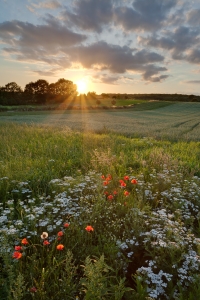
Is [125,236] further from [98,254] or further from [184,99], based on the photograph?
[184,99]

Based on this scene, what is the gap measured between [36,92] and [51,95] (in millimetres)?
8595

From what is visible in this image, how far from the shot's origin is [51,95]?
78438 millimetres

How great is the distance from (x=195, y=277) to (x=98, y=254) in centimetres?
128

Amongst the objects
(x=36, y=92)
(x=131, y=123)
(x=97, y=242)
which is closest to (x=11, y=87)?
(x=36, y=92)

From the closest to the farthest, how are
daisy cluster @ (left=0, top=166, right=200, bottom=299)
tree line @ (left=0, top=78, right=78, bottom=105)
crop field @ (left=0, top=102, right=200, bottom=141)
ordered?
1. daisy cluster @ (left=0, top=166, right=200, bottom=299)
2. crop field @ (left=0, top=102, right=200, bottom=141)
3. tree line @ (left=0, top=78, right=78, bottom=105)

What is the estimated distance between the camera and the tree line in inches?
2712

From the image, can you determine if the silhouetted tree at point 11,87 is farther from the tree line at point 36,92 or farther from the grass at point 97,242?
the grass at point 97,242

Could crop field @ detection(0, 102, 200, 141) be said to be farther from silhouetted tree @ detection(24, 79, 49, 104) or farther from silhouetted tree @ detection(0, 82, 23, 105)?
silhouetted tree @ detection(24, 79, 49, 104)

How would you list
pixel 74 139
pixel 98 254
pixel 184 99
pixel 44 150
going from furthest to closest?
pixel 184 99
pixel 74 139
pixel 44 150
pixel 98 254

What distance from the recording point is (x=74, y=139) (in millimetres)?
10672

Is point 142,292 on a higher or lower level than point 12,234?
lower

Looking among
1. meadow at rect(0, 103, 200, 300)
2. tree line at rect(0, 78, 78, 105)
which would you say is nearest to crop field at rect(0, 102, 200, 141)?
meadow at rect(0, 103, 200, 300)

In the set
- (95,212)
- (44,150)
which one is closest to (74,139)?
(44,150)

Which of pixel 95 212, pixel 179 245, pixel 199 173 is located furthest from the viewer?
pixel 199 173
